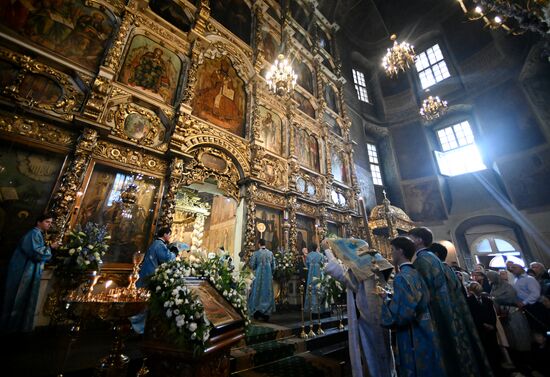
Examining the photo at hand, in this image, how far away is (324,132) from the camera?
12.5 m

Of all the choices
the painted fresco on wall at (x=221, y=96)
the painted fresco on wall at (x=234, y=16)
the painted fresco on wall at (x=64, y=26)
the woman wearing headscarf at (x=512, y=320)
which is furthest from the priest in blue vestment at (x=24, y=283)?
the painted fresco on wall at (x=234, y=16)

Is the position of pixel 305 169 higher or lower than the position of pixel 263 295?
higher

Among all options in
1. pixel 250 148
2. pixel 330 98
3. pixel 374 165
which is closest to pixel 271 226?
pixel 250 148

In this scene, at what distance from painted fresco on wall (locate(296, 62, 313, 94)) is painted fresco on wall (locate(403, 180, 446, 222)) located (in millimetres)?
9454

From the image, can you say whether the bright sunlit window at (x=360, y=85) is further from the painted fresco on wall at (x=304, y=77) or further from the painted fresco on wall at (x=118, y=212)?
the painted fresco on wall at (x=118, y=212)

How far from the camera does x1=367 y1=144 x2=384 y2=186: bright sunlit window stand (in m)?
16.6

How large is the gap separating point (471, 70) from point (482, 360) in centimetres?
1920

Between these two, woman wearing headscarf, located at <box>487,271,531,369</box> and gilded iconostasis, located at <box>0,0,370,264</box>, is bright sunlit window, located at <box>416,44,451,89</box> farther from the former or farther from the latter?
woman wearing headscarf, located at <box>487,271,531,369</box>

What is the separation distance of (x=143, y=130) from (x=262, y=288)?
5.39 meters

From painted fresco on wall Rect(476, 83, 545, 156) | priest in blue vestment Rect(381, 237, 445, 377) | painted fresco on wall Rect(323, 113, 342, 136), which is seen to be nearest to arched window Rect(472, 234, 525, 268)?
painted fresco on wall Rect(476, 83, 545, 156)

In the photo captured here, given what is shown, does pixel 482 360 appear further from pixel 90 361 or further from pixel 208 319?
pixel 90 361

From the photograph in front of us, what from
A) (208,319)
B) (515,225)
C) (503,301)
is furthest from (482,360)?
(515,225)

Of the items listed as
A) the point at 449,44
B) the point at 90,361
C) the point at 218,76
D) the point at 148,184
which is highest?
the point at 449,44

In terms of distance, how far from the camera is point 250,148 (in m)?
8.70
